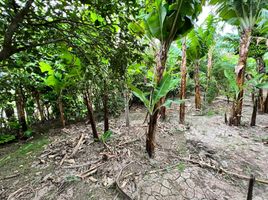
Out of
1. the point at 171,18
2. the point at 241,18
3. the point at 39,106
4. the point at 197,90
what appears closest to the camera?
the point at 171,18

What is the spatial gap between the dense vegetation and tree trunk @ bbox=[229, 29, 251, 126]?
0.09 ft

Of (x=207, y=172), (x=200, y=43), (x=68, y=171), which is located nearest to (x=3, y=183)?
(x=68, y=171)

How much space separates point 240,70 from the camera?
15.8 ft

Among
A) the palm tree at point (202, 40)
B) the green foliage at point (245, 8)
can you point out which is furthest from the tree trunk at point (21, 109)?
the green foliage at point (245, 8)

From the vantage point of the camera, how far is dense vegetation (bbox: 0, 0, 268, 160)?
1.61 meters

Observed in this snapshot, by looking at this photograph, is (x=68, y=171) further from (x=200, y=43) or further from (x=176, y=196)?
(x=200, y=43)

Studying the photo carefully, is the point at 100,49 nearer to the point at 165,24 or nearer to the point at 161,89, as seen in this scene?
the point at 161,89

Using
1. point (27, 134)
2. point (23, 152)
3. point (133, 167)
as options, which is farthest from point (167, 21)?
point (27, 134)

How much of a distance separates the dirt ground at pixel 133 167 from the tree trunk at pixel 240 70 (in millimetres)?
826

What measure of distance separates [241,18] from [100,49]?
4858 mm

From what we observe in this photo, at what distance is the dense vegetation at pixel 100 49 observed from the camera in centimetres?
161

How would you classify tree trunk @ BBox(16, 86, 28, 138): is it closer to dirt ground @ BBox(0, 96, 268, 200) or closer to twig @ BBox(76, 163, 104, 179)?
dirt ground @ BBox(0, 96, 268, 200)

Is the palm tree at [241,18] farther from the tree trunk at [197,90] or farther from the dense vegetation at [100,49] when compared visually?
the tree trunk at [197,90]

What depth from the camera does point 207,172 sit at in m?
2.71
